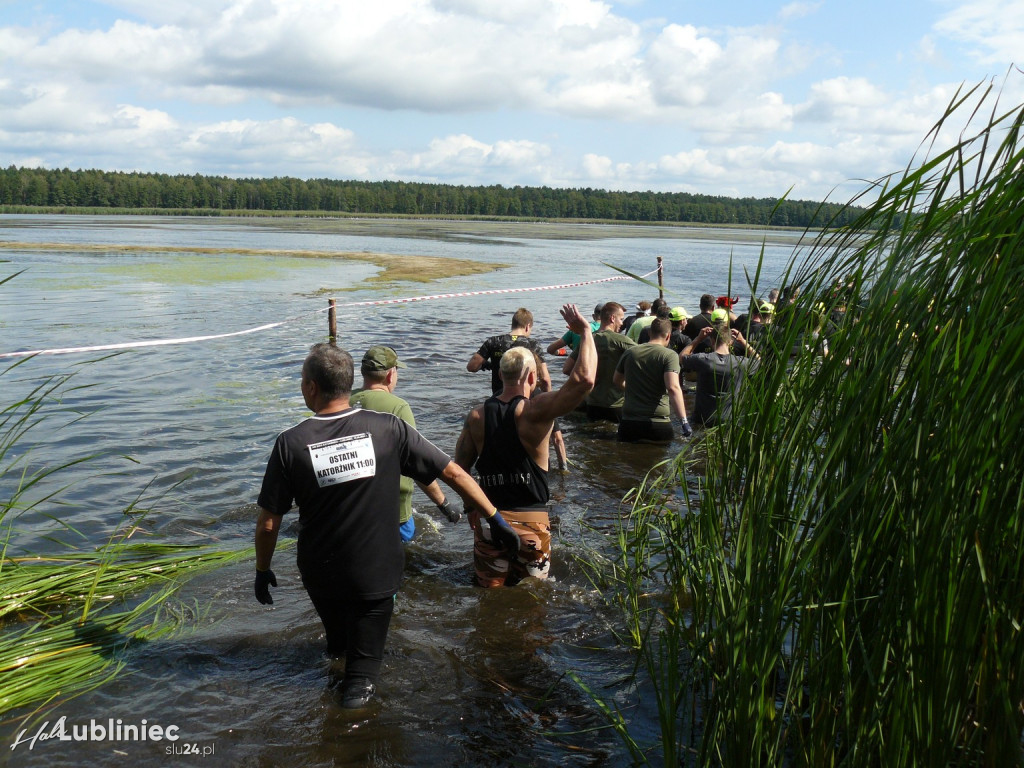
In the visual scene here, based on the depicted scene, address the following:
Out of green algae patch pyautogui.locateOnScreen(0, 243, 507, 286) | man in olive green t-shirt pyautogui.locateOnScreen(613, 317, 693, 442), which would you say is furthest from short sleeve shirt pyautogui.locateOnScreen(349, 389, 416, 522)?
green algae patch pyautogui.locateOnScreen(0, 243, 507, 286)

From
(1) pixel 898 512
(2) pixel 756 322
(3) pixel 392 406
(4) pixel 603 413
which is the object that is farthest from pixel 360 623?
(4) pixel 603 413

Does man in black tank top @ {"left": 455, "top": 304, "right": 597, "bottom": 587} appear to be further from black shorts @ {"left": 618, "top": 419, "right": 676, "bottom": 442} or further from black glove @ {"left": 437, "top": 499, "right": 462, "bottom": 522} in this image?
black shorts @ {"left": 618, "top": 419, "right": 676, "bottom": 442}

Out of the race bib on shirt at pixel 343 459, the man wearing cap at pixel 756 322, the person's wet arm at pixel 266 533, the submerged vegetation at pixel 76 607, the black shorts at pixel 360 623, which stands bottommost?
the submerged vegetation at pixel 76 607

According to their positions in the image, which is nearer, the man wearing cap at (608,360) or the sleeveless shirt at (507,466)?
the sleeveless shirt at (507,466)

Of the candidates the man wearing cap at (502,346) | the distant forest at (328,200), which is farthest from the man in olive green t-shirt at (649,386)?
the distant forest at (328,200)

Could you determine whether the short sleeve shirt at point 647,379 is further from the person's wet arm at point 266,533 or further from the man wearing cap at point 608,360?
the person's wet arm at point 266,533

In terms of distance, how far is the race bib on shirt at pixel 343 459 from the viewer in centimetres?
405

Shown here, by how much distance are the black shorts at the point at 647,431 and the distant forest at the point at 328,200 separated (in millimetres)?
134546

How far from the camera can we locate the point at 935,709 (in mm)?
2504

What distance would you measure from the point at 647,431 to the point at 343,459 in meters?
6.25

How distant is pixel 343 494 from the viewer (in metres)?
4.12

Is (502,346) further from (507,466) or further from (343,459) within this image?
(343,459)

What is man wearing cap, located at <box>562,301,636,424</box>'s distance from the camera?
10367 mm

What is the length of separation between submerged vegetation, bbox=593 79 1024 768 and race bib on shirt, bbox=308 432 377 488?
1.72m
